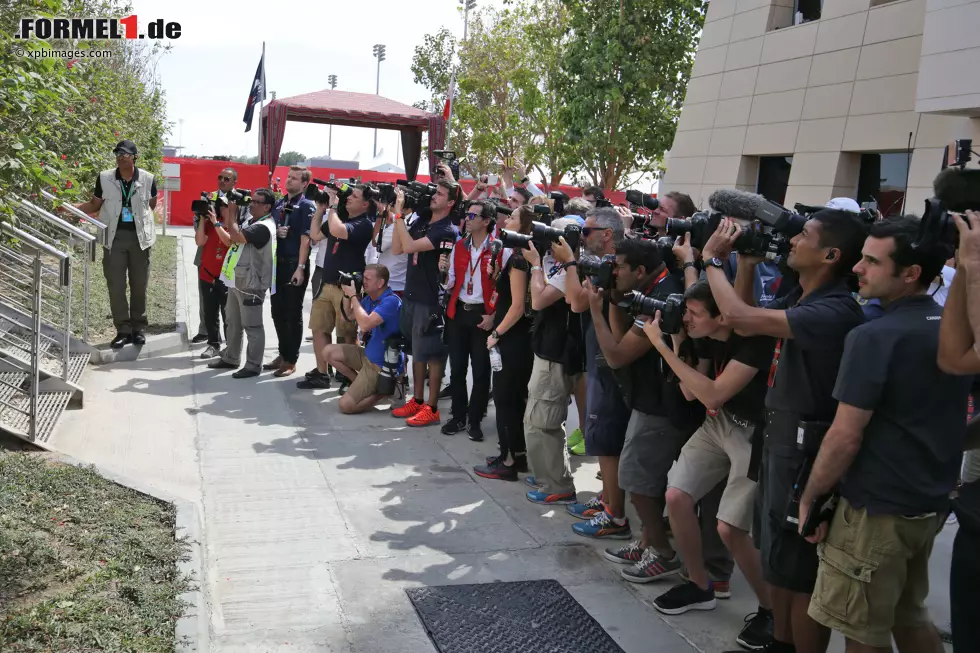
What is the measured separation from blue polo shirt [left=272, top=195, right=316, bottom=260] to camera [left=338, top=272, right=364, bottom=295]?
4.08ft

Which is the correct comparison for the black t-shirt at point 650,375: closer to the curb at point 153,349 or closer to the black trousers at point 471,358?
the black trousers at point 471,358

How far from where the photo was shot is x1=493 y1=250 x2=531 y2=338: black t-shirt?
6172 mm

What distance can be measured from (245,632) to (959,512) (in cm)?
293

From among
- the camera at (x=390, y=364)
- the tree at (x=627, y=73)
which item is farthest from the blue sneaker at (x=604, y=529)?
the tree at (x=627, y=73)

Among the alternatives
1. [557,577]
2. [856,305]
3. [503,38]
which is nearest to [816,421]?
Answer: [856,305]

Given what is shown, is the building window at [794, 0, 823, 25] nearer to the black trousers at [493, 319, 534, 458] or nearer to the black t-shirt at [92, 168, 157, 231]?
the black trousers at [493, 319, 534, 458]

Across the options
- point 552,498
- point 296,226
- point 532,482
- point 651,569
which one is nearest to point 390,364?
point 532,482

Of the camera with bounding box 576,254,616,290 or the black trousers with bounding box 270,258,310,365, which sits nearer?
the camera with bounding box 576,254,616,290

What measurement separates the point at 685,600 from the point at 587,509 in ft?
4.18

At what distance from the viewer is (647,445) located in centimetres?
473

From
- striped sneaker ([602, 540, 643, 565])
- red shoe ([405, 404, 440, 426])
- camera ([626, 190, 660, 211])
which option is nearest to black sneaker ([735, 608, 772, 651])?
striped sneaker ([602, 540, 643, 565])

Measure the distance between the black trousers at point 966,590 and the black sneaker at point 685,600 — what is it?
136 cm

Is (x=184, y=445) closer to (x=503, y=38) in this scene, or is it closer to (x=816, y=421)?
(x=816, y=421)

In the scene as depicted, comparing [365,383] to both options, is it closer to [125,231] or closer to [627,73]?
[125,231]
